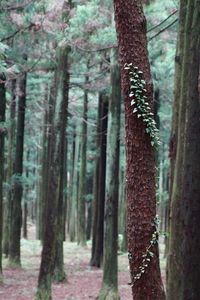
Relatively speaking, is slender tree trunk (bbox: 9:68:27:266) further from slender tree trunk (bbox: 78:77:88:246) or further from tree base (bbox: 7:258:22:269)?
slender tree trunk (bbox: 78:77:88:246)

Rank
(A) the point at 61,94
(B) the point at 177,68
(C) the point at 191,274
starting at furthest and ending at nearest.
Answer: (A) the point at 61,94
(B) the point at 177,68
(C) the point at 191,274

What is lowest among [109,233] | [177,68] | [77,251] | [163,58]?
[77,251]

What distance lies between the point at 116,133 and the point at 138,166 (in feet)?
27.4

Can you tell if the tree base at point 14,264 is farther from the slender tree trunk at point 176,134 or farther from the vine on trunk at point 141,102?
the vine on trunk at point 141,102

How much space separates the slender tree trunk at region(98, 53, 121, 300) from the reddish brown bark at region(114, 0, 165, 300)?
7.91 m

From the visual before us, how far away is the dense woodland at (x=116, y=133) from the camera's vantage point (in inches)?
174

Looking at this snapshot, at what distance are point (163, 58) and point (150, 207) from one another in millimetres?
14497

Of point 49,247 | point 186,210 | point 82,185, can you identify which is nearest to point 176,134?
point 186,210

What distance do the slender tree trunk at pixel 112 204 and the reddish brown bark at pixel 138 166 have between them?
25.9 feet

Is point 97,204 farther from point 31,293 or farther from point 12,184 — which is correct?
point 31,293

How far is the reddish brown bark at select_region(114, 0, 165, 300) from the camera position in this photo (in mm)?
4367

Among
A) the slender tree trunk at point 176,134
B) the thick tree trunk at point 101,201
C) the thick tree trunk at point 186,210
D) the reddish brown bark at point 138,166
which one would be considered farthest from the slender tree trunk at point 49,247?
→ the reddish brown bark at point 138,166

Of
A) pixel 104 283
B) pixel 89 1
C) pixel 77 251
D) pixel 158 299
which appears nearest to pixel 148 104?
pixel 158 299

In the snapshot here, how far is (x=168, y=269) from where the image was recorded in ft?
17.9
